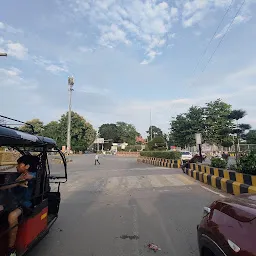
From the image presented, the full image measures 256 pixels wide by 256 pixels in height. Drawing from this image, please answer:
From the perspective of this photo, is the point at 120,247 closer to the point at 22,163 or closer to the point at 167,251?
the point at 167,251

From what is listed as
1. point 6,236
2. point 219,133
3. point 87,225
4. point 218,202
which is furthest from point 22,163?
point 219,133

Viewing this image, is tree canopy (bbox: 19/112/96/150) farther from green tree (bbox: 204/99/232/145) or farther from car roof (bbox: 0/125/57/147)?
car roof (bbox: 0/125/57/147)

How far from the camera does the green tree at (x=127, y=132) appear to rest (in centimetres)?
13611

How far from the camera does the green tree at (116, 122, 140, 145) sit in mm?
136113

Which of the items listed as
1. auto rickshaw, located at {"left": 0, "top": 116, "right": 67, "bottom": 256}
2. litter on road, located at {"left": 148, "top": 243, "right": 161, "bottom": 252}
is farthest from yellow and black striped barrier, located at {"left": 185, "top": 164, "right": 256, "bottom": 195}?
auto rickshaw, located at {"left": 0, "top": 116, "right": 67, "bottom": 256}

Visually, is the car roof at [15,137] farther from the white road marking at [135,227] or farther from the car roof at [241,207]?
the car roof at [241,207]

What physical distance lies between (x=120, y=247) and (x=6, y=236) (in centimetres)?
186

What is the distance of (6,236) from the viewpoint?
3.43 meters

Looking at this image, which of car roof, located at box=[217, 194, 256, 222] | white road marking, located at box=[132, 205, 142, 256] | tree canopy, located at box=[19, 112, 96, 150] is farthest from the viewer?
tree canopy, located at box=[19, 112, 96, 150]

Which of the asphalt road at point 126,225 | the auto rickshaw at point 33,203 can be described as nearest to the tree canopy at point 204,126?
the asphalt road at point 126,225

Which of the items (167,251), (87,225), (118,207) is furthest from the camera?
(118,207)

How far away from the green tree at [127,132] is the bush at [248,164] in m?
124

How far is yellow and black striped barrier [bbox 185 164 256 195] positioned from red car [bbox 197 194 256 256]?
506 cm

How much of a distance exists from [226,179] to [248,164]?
157 centimetres
